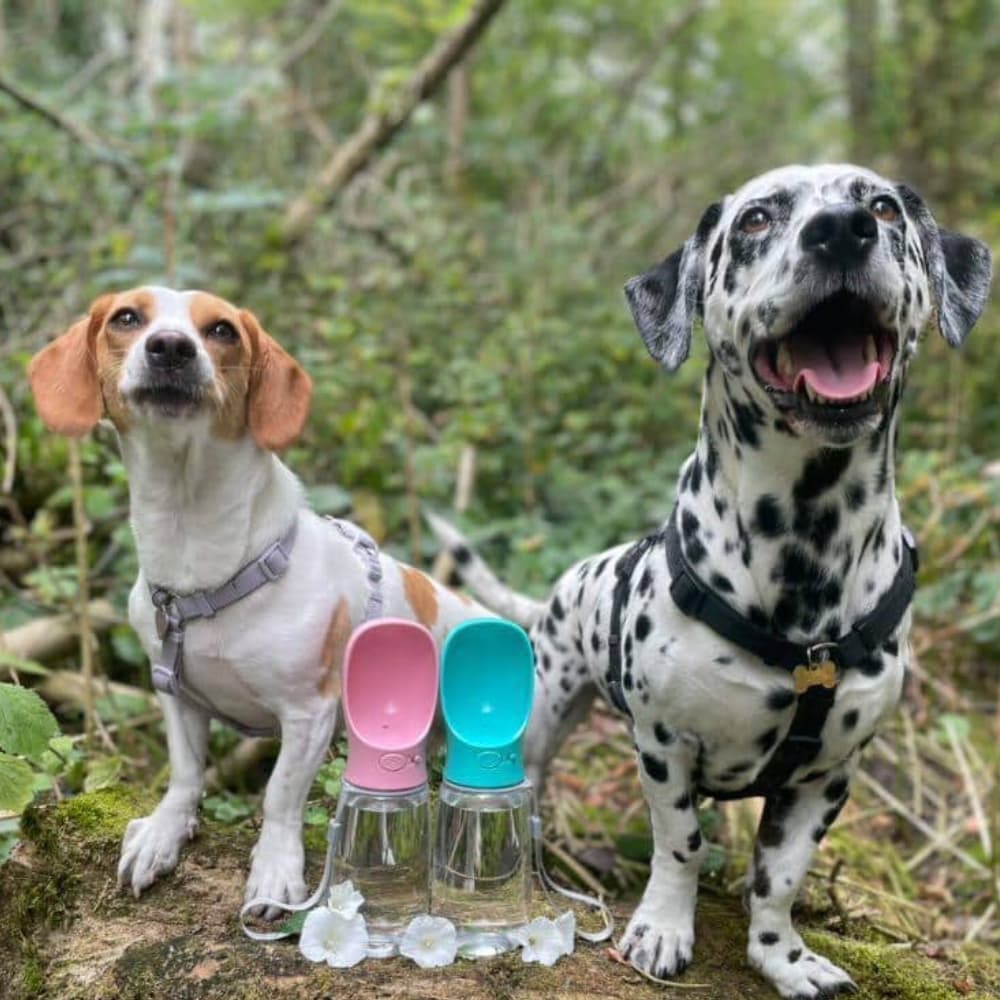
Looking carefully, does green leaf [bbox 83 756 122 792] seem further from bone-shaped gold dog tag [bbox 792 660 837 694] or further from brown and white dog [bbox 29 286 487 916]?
bone-shaped gold dog tag [bbox 792 660 837 694]

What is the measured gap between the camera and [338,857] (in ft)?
7.75

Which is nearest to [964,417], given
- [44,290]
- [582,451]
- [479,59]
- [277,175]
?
[582,451]

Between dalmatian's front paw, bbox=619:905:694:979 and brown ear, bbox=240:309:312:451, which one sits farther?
brown ear, bbox=240:309:312:451

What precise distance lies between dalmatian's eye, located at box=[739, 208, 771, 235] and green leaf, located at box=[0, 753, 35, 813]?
186 centimetres

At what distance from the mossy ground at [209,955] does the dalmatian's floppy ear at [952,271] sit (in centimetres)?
148

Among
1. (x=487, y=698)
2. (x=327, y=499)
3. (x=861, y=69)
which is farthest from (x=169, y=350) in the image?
(x=861, y=69)

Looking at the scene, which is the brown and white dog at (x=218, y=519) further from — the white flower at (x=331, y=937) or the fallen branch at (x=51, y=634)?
the fallen branch at (x=51, y=634)

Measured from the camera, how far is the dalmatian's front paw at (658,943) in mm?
2416

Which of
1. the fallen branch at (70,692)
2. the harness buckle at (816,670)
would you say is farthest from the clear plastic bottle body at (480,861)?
the fallen branch at (70,692)

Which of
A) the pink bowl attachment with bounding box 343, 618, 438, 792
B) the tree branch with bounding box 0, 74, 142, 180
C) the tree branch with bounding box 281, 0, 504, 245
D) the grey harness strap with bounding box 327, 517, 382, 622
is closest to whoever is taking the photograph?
the pink bowl attachment with bounding box 343, 618, 438, 792

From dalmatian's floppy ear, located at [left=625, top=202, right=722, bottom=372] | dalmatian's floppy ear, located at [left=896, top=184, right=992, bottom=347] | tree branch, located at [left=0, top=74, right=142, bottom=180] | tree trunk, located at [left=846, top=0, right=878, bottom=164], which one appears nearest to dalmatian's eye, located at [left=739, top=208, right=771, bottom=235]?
dalmatian's floppy ear, located at [left=625, top=202, right=722, bottom=372]

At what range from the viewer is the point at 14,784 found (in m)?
2.26

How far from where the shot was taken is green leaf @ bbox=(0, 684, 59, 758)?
2297 millimetres

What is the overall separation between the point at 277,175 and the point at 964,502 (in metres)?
5.19
